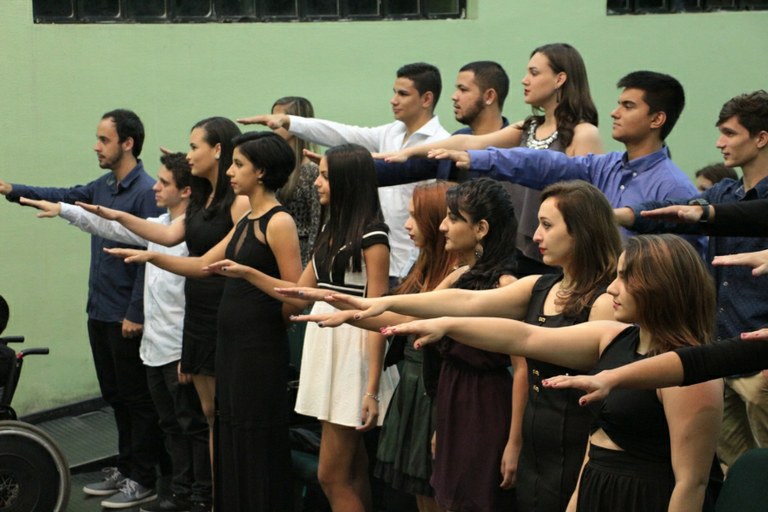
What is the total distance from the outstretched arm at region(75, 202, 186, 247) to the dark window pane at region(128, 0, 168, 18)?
90.3 inches

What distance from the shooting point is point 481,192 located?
4359 mm

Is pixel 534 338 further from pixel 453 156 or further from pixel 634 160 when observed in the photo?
pixel 634 160

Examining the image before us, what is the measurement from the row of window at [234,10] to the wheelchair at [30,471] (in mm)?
3076

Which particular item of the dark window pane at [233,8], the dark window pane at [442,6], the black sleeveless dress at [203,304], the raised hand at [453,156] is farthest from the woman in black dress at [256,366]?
the dark window pane at [442,6]

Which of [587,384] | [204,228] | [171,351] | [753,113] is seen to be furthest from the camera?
[171,351]

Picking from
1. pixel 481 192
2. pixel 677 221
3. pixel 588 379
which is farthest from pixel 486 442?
pixel 588 379

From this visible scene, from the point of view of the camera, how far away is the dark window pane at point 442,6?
27.0 feet

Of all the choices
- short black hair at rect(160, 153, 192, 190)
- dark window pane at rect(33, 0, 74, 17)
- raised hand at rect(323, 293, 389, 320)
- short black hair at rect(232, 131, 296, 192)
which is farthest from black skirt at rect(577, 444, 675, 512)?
dark window pane at rect(33, 0, 74, 17)

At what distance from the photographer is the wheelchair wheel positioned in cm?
570

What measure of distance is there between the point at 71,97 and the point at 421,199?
149 inches

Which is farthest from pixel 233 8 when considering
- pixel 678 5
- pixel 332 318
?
pixel 332 318

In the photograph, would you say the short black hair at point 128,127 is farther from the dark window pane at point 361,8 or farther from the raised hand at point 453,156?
the raised hand at point 453,156

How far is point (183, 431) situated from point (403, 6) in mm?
3467

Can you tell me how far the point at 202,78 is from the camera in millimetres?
7977
